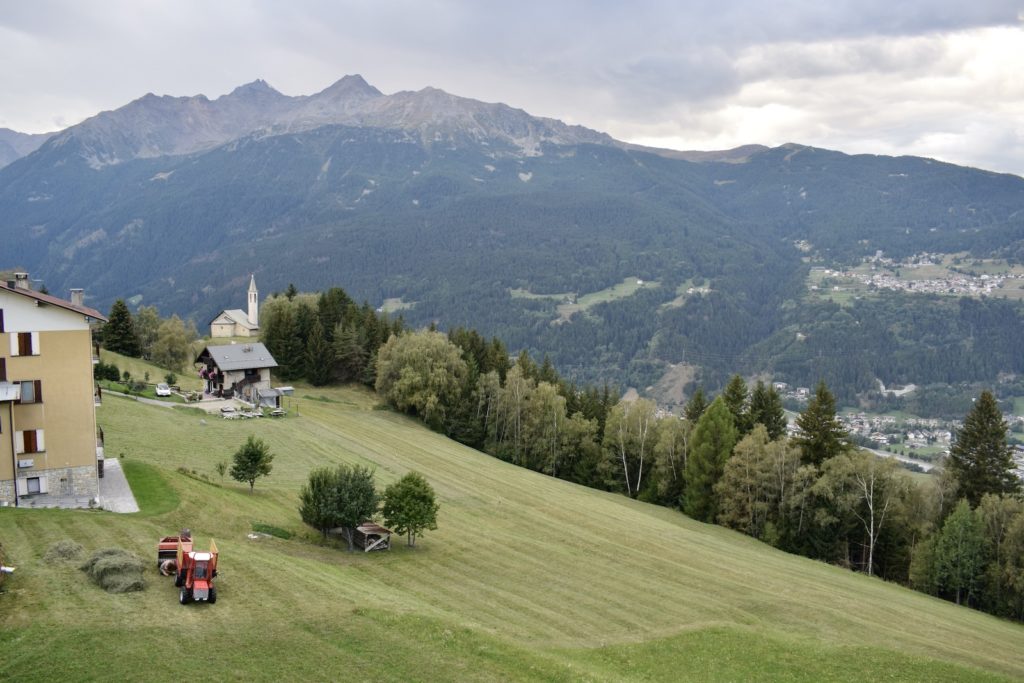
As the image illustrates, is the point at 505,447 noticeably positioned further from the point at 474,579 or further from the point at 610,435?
the point at 474,579

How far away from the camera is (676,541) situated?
2026 inches

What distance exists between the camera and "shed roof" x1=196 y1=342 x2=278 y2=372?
8044 centimetres

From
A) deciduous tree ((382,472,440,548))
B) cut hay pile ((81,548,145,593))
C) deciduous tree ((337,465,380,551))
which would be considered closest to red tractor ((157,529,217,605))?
cut hay pile ((81,548,145,593))

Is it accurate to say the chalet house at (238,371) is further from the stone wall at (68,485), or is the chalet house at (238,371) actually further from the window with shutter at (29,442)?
the window with shutter at (29,442)

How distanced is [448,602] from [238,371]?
57.9m

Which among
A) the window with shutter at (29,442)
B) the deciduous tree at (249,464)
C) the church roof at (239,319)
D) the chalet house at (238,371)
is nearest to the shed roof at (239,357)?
the chalet house at (238,371)

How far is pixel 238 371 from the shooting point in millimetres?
81062

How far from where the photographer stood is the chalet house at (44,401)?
33.4 m

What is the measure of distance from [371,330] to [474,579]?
2839 inches

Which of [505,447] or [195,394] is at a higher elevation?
[195,394]

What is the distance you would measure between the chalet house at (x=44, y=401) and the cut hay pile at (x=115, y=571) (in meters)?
11.3

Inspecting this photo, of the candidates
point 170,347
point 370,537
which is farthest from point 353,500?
point 170,347

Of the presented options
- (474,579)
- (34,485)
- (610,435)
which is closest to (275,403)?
(610,435)

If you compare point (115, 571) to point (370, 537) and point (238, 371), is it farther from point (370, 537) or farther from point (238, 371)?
point (238, 371)
